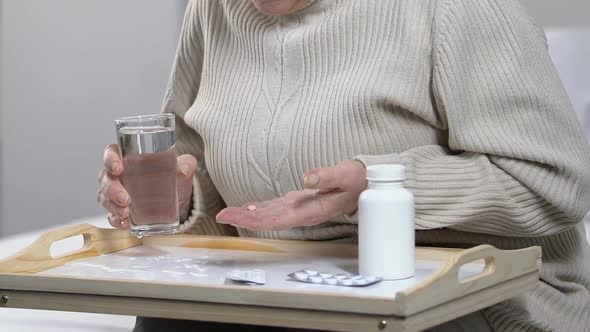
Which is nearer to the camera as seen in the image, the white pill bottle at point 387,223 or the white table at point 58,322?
the white pill bottle at point 387,223

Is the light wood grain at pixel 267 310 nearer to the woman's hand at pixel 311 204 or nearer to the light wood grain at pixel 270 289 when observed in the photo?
the light wood grain at pixel 270 289

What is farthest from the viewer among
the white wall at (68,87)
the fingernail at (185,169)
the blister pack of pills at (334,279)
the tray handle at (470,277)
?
the white wall at (68,87)

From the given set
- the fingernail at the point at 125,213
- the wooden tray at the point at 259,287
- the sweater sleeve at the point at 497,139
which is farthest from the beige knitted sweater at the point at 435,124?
the fingernail at the point at 125,213

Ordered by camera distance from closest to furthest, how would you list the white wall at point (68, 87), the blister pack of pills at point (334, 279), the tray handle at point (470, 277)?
the tray handle at point (470, 277) → the blister pack of pills at point (334, 279) → the white wall at point (68, 87)

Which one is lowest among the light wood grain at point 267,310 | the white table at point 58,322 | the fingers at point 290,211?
the white table at point 58,322

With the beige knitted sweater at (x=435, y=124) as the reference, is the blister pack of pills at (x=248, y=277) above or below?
below

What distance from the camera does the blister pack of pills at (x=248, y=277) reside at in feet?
3.66

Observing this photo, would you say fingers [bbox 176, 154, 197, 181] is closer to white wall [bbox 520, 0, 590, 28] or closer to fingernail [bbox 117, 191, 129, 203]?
fingernail [bbox 117, 191, 129, 203]

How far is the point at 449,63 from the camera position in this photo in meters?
1.40

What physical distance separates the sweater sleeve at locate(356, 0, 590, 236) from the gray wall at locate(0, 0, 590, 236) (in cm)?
239

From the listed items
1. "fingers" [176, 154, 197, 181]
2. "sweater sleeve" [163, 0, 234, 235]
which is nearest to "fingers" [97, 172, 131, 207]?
"fingers" [176, 154, 197, 181]

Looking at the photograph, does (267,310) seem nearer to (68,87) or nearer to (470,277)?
(470,277)

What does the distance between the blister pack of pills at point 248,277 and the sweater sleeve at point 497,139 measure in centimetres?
30

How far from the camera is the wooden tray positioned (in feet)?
3.30
